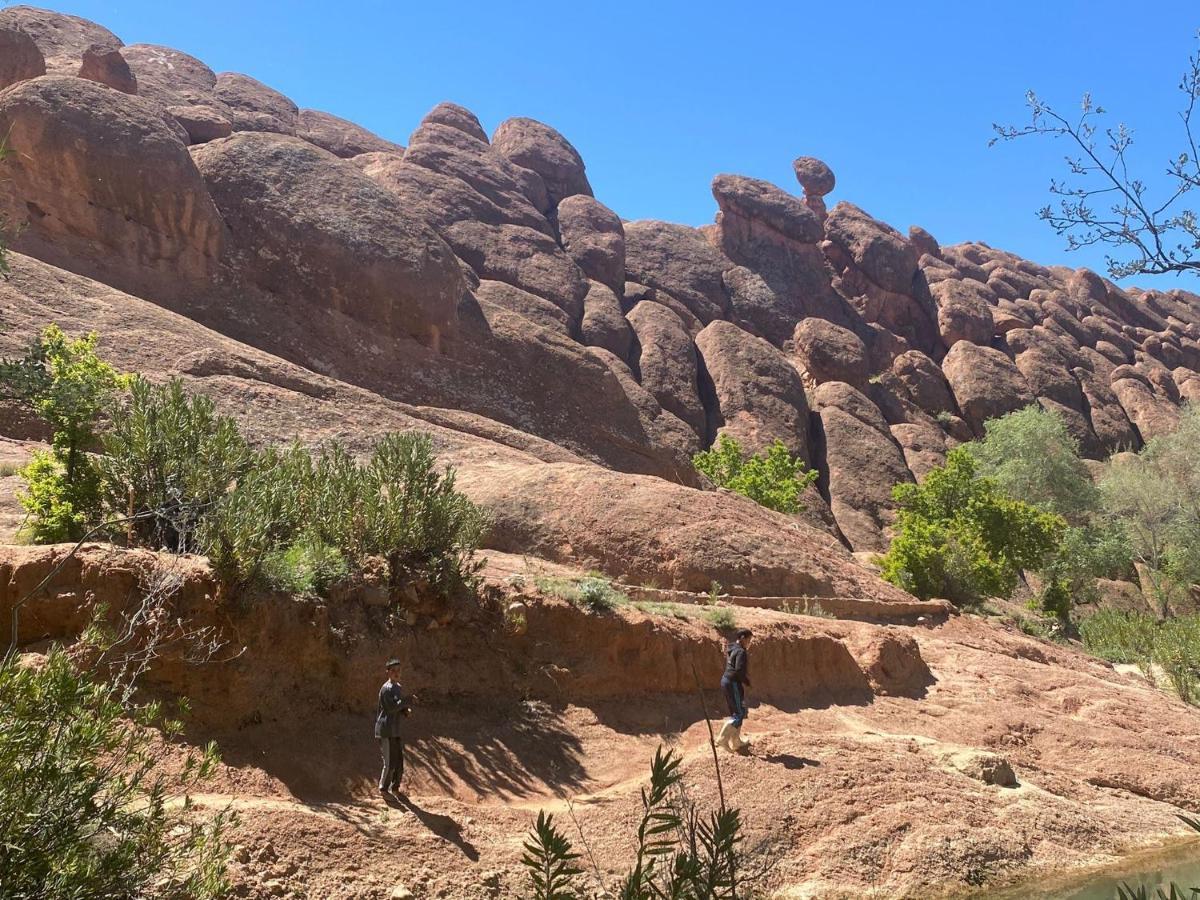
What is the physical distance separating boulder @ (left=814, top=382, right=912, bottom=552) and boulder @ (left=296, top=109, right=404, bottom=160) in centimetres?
3102

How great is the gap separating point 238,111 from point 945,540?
143 feet

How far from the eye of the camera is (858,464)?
1994 inches

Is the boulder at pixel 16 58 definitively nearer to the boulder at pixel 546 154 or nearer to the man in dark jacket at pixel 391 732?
the boulder at pixel 546 154

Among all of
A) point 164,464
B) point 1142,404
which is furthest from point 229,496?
point 1142,404

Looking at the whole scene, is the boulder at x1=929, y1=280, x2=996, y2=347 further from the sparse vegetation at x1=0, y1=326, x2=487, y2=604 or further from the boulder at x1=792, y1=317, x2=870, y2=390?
the sparse vegetation at x1=0, y1=326, x2=487, y2=604

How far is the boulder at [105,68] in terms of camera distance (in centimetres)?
4050

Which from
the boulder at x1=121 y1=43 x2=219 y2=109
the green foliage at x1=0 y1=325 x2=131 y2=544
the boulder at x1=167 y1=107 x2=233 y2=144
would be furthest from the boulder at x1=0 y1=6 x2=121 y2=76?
the green foliage at x1=0 y1=325 x2=131 y2=544

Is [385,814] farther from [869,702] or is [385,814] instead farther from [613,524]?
[613,524]

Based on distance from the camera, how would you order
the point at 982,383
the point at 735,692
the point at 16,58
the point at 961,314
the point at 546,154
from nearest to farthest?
the point at 735,692
the point at 16,58
the point at 982,383
the point at 546,154
the point at 961,314

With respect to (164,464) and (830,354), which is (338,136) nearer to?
(830,354)

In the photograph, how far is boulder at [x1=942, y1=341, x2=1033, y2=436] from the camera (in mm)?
58219

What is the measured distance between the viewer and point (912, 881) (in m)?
10.5

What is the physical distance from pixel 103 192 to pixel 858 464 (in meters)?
36.9

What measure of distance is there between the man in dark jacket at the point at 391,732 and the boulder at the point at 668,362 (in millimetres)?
39686
